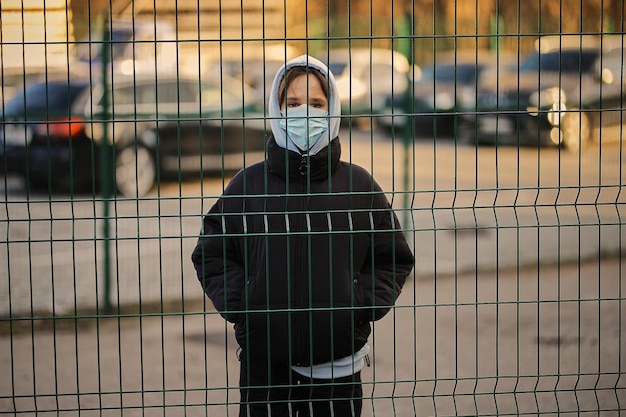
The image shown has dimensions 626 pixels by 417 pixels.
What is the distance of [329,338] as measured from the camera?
3912mm

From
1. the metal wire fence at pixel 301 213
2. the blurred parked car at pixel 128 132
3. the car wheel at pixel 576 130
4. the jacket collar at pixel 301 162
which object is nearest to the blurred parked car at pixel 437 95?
the metal wire fence at pixel 301 213

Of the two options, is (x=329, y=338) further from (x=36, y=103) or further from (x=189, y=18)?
(x=36, y=103)

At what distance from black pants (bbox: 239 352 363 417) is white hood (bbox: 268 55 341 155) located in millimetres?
889

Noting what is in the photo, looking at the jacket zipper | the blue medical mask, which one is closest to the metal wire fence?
the jacket zipper

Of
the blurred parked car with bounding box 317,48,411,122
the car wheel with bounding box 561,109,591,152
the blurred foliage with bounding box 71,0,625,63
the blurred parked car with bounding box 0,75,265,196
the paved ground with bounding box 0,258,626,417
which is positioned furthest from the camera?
the blurred parked car with bounding box 317,48,411,122

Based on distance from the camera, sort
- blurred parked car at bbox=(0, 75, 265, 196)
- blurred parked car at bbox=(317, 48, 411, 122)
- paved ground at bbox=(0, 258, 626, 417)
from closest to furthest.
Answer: paved ground at bbox=(0, 258, 626, 417) < blurred parked car at bbox=(0, 75, 265, 196) < blurred parked car at bbox=(317, 48, 411, 122)

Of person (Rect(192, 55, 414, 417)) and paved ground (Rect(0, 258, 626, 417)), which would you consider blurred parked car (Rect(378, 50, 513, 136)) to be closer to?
paved ground (Rect(0, 258, 626, 417))

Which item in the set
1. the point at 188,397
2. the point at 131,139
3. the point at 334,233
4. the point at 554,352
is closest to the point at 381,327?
the point at 554,352

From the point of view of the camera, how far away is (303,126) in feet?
12.9

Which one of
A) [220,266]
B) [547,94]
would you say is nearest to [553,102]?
[220,266]

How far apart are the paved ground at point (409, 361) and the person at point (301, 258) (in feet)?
4.50

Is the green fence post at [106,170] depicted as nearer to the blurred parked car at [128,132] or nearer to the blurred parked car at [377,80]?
the blurred parked car at [128,132]

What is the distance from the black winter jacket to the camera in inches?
153

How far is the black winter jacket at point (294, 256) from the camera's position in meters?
3.89
